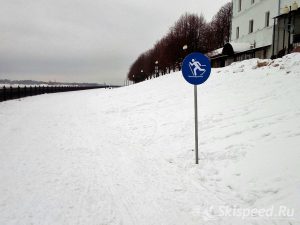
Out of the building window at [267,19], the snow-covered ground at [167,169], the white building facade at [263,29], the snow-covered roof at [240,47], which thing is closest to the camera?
the snow-covered ground at [167,169]

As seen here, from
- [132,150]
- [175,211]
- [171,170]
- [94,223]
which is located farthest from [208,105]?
[94,223]

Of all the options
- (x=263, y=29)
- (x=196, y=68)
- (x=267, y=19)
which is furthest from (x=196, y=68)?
(x=267, y=19)

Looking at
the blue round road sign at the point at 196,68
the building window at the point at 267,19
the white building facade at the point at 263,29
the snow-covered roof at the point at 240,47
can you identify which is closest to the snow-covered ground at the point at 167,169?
the blue round road sign at the point at 196,68

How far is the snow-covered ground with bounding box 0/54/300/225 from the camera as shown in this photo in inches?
163

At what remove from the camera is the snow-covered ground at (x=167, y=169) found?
4.15 m

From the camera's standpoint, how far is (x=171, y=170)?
621cm

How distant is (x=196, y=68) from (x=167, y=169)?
2672mm

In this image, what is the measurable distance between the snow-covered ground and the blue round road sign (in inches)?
83.4

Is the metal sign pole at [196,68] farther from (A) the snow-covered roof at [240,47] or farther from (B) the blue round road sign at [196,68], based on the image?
(A) the snow-covered roof at [240,47]

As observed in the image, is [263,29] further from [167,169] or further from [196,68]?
[167,169]

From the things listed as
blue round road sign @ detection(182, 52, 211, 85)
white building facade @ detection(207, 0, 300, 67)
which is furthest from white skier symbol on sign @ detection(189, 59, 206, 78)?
white building facade @ detection(207, 0, 300, 67)

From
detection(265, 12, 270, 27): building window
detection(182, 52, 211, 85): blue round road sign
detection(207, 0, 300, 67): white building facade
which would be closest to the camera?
detection(182, 52, 211, 85): blue round road sign

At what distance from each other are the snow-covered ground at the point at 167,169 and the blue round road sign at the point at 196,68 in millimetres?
2119

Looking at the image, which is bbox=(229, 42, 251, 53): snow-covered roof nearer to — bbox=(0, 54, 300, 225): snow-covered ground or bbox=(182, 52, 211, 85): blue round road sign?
bbox=(0, 54, 300, 225): snow-covered ground
